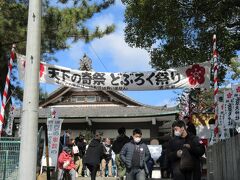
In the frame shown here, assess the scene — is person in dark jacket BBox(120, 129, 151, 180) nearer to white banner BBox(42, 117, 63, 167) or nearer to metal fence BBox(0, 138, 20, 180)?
metal fence BBox(0, 138, 20, 180)

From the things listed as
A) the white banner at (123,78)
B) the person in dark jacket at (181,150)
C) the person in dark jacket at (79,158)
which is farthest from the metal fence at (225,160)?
the person in dark jacket at (79,158)

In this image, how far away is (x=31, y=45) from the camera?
6043 millimetres

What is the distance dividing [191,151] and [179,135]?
A: 388 mm

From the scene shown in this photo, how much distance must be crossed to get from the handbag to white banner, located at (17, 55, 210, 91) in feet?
16.9

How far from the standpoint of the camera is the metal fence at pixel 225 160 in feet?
26.1

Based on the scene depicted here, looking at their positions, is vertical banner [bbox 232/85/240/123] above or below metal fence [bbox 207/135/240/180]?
above

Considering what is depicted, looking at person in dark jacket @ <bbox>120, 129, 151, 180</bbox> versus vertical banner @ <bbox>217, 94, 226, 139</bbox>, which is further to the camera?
vertical banner @ <bbox>217, 94, 226, 139</bbox>

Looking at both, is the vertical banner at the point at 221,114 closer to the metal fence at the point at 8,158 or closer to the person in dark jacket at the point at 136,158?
the person in dark jacket at the point at 136,158

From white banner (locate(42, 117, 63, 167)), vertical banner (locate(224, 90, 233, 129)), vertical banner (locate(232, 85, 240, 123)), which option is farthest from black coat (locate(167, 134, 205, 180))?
white banner (locate(42, 117, 63, 167))

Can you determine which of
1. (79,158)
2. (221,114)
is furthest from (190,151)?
(79,158)

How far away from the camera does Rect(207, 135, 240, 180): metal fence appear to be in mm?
7955

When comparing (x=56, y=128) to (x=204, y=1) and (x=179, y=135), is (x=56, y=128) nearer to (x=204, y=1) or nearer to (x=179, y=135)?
(x=204, y=1)

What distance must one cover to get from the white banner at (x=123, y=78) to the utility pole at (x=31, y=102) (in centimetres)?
678

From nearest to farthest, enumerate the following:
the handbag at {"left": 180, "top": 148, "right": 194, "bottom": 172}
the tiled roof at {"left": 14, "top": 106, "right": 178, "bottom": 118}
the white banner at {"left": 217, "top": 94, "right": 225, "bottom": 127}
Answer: the handbag at {"left": 180, "top": 148, "right": 194, "bottom": 172}, the white banner at {"left": 217, "top": 94, "right": 225, "bottom": 127}, the tiled roof at {"left": 14, "top": 106, "right": 178, "bottom": 118}
